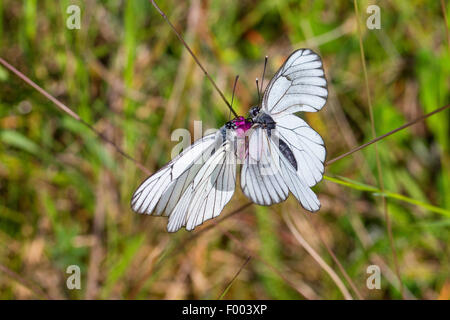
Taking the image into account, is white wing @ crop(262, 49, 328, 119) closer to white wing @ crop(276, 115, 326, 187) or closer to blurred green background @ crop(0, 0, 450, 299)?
white wing @ crop(276, 115, 326, 187)

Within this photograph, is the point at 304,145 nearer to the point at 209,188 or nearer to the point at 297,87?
the point at 297,87

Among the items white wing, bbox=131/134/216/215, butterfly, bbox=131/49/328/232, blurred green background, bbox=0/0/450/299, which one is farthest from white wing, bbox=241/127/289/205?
blurred green background, bbox=0/0/450/299

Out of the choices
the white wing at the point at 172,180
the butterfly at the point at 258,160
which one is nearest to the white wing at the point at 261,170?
the butterfly at the point at 258,160

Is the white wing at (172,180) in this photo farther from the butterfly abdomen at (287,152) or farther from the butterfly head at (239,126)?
the butterfly abdomen at (287,152)

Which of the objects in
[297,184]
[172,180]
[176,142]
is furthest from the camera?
[176,142]

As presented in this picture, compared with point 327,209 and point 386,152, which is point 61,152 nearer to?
point 327,209

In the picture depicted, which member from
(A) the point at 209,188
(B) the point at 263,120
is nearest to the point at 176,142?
(A) the point at 209,188
